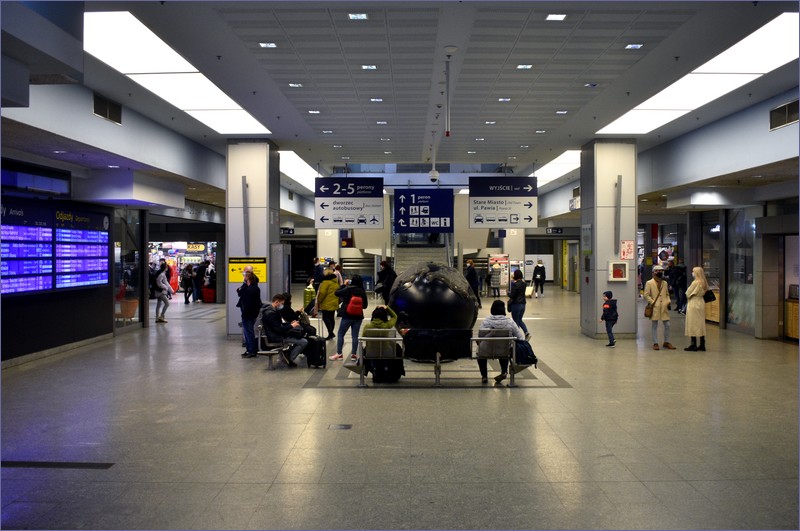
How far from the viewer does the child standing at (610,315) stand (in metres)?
13.6

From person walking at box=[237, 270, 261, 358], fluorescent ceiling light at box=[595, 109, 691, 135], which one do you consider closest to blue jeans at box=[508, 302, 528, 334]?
fluorescent ceiling light at box=[595, 109, 691, 135]

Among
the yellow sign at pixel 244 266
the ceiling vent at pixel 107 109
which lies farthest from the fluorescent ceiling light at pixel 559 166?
the ceiling vent at pixel 107 109

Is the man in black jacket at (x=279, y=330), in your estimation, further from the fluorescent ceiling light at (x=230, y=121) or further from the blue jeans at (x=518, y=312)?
the blue jeans at (x=518, y=312)

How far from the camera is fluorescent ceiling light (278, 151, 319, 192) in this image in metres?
20.0

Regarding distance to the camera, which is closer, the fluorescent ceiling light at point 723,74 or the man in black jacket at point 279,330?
the fluorescent ceiling light at point 723,74

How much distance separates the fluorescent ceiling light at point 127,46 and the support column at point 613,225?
941cm

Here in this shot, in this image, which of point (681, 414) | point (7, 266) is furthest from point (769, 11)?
point (7, 266)

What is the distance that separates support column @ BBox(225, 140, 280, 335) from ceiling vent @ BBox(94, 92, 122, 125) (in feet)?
11.5

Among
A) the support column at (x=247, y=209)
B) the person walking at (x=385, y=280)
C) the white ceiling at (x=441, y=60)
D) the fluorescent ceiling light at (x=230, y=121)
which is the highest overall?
the fluorescent ceiling light at (x=230, y=121)

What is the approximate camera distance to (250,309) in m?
12.3

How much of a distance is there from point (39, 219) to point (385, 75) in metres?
7.51

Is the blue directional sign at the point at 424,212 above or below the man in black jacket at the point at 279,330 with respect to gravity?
above

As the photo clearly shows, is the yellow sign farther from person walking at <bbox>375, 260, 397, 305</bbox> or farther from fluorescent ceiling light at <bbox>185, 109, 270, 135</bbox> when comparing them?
person walking at <bbox>375, 260, 397, 305</bbox>

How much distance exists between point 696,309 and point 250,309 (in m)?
8.97
